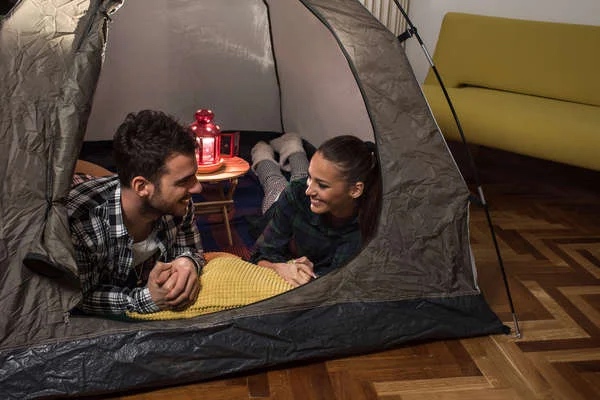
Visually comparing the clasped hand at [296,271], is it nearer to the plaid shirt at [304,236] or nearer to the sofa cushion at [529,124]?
the plaid shirt at [304,236]

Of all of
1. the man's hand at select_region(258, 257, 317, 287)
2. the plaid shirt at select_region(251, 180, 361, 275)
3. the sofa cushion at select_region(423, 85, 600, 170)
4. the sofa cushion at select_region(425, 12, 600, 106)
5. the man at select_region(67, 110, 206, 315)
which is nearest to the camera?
the man at select_region(67, 110, 206, 315)

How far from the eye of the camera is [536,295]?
2154 mm

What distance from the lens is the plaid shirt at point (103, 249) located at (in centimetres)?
155

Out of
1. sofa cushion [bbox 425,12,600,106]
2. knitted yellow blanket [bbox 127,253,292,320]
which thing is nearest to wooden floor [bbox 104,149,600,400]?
knitted yellow blanket [bbox 127,253,292,320]

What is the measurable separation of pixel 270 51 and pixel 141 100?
0.62 m

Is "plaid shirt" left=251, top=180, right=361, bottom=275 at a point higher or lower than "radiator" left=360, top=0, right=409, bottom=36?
lower

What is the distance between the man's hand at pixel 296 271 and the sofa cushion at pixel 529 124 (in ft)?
4.55

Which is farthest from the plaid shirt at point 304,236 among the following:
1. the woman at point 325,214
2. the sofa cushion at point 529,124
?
A: the sofa cushion at point 529,124

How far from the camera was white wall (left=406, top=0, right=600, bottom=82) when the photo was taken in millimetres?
3457

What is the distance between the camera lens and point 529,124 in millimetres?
2811

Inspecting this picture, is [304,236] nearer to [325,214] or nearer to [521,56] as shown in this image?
[325,214]

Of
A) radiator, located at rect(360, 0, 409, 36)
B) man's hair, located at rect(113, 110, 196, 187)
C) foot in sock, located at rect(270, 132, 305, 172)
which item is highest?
radiator, located at rect(360, 0, 409, 36)

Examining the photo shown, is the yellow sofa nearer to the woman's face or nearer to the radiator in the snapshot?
the radiator

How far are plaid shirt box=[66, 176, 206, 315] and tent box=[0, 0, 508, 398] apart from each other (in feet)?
0.28
